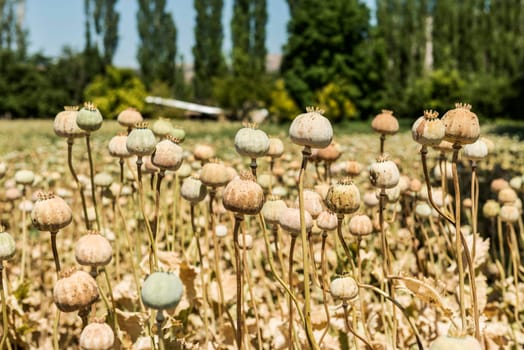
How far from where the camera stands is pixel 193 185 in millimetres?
1334

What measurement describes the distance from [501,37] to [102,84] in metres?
23.0

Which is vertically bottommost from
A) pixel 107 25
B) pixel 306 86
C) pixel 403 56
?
pixel 306 86

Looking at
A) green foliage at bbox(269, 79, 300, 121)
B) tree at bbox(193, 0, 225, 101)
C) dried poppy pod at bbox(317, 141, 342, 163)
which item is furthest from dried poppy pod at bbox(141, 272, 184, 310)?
tree at bbox(193, 0, 225, 101)

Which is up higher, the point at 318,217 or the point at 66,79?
the point at 66,79

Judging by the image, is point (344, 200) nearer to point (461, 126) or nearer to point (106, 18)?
point (461, 126)

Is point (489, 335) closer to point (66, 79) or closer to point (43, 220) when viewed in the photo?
point (43, 220)

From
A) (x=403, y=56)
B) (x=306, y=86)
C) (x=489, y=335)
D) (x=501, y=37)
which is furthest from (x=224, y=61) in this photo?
(x=489, y=335)

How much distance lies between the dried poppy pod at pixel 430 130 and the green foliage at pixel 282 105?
24205 mm

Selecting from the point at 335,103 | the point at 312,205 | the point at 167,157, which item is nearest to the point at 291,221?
the point at 312,205

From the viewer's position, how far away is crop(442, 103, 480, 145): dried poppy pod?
3.05ft

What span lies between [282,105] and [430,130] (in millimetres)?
25017

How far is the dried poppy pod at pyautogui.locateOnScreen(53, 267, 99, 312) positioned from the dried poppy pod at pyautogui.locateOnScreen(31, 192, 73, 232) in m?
0.14

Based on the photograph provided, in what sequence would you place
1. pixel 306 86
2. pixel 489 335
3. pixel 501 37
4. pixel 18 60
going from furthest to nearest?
pixel 18 60, pixel 501 37, pixel 306 86, pixel 489 335

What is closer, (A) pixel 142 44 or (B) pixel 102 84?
(B) pixel 102 84
